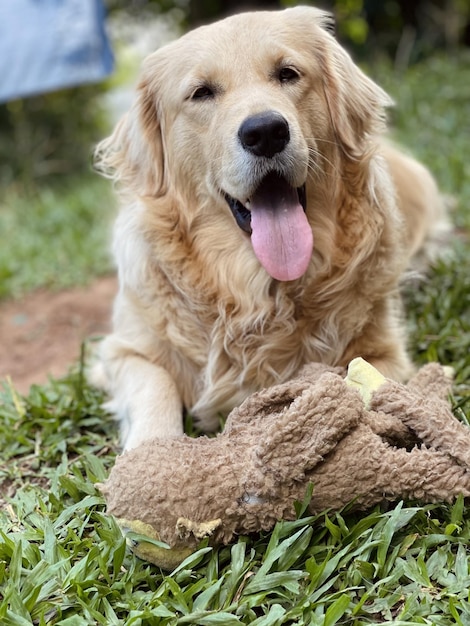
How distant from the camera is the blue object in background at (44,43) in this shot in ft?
26.1

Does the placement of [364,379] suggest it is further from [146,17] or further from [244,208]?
[146,17]

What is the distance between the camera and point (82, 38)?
804cm

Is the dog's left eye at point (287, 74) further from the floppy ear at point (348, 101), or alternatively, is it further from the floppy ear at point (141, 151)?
the floppy ear at point (141, 151)

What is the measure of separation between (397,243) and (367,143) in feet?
1.48

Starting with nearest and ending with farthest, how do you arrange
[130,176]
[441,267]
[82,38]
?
[130,176] < [441,267] < [82,38]

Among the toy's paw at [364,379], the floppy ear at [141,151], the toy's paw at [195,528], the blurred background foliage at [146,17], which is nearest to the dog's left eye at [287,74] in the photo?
the floppy ear at [141,151]

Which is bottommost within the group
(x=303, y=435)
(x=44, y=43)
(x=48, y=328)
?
(x=48, y=328)

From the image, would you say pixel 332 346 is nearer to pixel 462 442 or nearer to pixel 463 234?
pixel 462 442

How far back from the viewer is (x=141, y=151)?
3322mm

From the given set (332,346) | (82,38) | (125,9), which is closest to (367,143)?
(332,346)

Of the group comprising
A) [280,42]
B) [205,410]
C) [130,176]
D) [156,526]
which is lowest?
[205,410]

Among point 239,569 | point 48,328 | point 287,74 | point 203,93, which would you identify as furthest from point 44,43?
point 239,569

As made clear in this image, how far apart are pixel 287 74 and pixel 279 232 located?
653mm

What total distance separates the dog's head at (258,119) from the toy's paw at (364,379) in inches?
21.5
